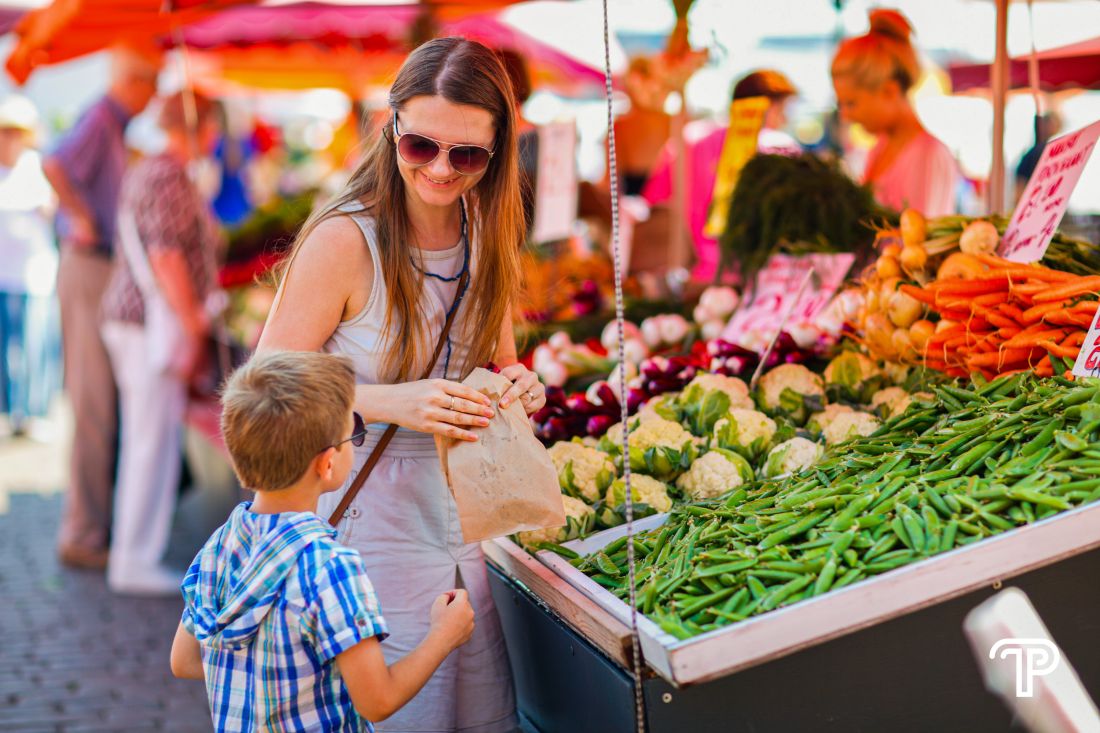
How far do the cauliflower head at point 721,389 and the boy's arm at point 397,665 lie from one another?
4.74 feet

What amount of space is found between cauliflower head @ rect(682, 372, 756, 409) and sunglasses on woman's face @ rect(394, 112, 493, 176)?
134 cm

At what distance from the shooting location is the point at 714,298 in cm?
400

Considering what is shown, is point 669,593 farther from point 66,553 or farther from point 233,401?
point 66,553

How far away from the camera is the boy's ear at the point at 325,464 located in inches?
68.4

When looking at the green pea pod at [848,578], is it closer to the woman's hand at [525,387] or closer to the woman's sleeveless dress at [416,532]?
the woman's hand at [525,387]

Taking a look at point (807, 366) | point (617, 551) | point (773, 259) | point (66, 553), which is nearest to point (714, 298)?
point (773, 259)

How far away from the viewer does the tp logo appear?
1.68 meters

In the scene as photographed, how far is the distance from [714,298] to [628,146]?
3563mm

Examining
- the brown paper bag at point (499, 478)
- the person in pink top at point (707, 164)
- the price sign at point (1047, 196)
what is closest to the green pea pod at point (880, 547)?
the brown paper bag at point (499, 478)

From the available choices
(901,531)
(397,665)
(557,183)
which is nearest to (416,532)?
(397,665)

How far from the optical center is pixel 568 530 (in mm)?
2502

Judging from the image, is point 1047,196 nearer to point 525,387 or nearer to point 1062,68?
point 525,387

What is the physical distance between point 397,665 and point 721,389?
1.66 meters

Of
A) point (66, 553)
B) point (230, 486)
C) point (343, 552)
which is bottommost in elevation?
point (66, 553)
